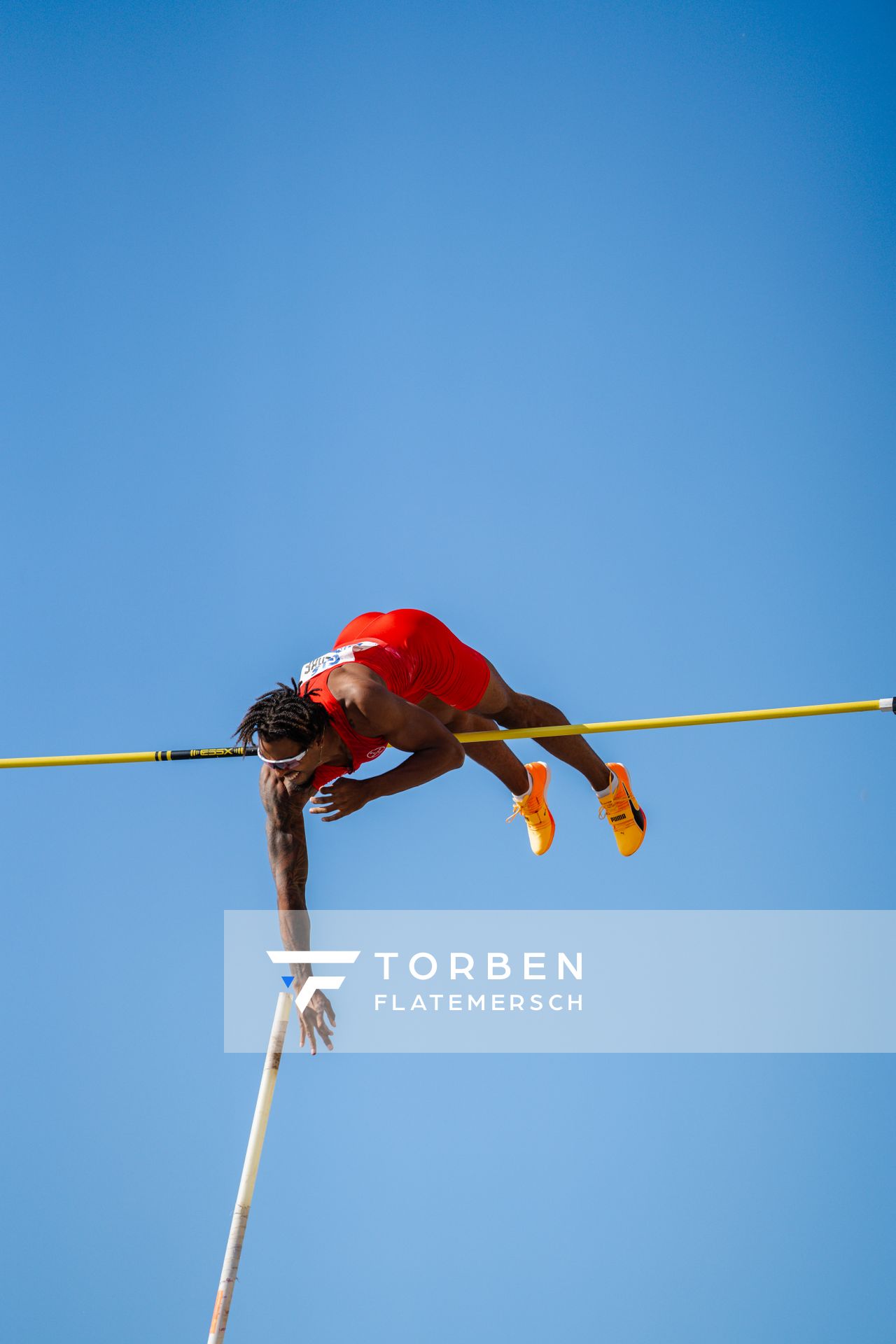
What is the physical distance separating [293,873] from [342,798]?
3.50ft

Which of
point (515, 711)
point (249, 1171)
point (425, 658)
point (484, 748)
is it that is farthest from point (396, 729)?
point (249, 1171)

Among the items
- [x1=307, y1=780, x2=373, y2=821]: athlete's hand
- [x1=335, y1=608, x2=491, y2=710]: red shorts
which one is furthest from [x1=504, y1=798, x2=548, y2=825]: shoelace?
[x1=307, y1=780, x2=373, y2=821]: athlete's hand

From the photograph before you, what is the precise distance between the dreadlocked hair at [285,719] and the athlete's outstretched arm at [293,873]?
0.30 meters

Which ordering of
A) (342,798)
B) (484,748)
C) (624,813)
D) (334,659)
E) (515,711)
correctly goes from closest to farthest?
(342,798) → (334,659) → (515,711) → (484,748) → (624,813)

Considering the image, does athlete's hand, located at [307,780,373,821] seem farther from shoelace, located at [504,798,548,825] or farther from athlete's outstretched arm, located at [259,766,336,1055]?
shoelace, located at [504,798,548,825]

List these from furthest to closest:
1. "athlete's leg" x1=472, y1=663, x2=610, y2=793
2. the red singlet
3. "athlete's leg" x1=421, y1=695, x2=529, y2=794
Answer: "athlete's leg" x1=472, y1=663, x2=610, y2=793 → "athlete's leg" x1=421, y1=695, x2=529, y2=794 → the red singlet

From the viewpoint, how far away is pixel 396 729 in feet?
20.4

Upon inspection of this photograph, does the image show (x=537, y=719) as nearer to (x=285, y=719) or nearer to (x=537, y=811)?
(x=537, y=811)

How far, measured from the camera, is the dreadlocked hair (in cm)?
611

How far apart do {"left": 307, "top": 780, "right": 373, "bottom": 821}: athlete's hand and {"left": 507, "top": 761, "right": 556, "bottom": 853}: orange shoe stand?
2.49 metres

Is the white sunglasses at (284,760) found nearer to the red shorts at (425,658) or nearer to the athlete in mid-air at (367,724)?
the athlete in mid-air at (367,724)

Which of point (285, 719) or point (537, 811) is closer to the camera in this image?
point (285, 719)

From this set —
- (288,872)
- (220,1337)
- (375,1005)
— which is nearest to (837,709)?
(288,872)

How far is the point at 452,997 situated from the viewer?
434 inches
